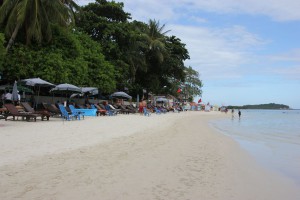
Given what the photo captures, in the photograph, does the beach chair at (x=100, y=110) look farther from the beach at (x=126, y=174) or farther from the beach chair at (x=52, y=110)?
the beach at (x=126, y=174)

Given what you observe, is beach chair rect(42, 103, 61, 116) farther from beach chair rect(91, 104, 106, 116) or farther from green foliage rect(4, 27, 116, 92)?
beach chair rect(91, 104, 106, 116)

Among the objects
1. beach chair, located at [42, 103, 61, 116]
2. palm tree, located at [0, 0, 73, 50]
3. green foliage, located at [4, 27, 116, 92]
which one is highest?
palm tree, located at [0, 0, 73, 50]

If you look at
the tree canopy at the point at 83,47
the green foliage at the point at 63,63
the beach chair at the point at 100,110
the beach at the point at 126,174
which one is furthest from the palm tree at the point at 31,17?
the beach at the point at 126,174

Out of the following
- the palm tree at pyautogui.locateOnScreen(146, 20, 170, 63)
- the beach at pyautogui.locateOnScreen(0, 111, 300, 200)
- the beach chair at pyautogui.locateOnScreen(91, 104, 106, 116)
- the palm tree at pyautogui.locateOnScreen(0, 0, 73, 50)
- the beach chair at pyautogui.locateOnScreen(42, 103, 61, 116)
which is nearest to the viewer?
the beach at pyautogui.locateOnScreen(0, 111, 300, 200)

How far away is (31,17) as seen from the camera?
21.6 meters

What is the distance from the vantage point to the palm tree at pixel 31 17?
21141mm

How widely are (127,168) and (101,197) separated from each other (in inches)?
70.0

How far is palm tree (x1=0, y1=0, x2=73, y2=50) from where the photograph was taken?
21.1m

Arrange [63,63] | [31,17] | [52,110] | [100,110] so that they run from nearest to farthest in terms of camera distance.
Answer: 1. [52,110]
2. [31,17]
3. [63,63]
4. [100,110]

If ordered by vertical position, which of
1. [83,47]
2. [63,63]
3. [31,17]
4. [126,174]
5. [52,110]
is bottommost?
[126,174]

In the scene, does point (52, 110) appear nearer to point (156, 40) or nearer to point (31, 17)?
point (31, 17)

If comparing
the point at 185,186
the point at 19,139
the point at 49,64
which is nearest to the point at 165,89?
the point at 49,64

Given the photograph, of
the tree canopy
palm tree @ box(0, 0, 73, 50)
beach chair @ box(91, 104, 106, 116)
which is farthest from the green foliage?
beach chair @ box(91, 104, 106, 116)

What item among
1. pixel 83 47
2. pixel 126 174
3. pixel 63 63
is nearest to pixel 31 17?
pixel 63 63
